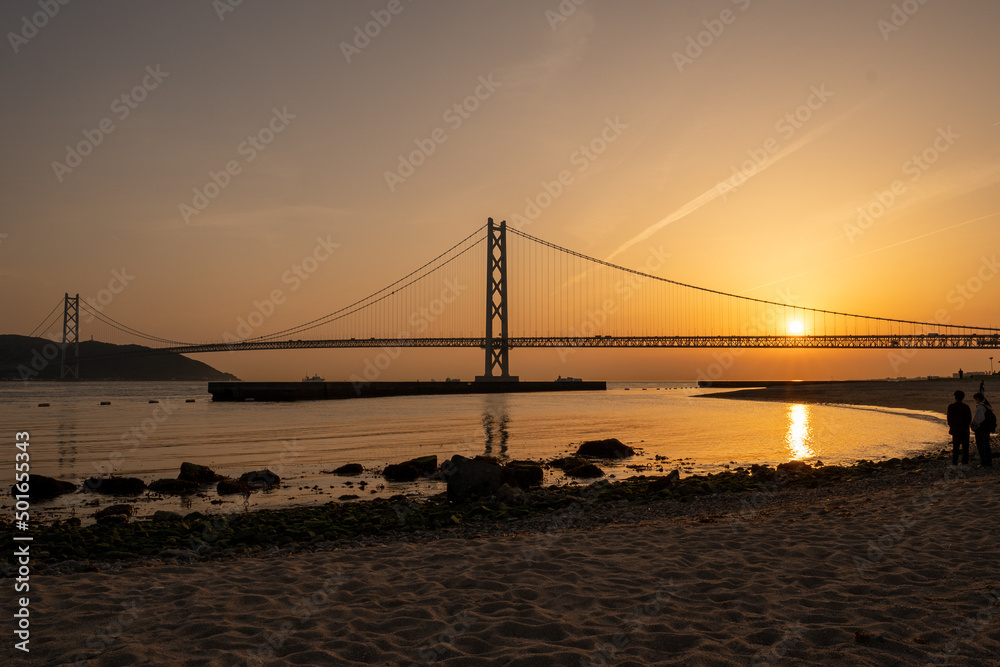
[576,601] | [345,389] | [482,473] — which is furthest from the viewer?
[345,389]

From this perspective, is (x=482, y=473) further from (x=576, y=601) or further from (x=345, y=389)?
(x=345, y=389)

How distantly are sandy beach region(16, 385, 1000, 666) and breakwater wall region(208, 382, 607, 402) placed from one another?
55.1 metres

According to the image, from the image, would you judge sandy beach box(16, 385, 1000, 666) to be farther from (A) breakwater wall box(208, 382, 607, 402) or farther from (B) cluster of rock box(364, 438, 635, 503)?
(A) breakwater wall box(208, 382, 607, 402)

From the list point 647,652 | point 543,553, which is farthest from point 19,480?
point 647,652

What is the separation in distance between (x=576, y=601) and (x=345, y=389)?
63.4m

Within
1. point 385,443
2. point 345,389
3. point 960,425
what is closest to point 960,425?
point 960,425

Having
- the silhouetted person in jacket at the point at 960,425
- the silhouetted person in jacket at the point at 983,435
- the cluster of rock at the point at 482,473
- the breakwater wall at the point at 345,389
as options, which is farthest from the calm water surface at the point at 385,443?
the breakwater wall at the point at 345,389

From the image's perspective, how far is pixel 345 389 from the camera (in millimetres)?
66000

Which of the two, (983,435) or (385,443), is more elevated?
(983,435)

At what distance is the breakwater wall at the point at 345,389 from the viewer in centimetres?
6016

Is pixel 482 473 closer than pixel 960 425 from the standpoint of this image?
Yes

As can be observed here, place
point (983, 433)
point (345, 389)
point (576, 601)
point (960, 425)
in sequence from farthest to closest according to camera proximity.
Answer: point (345, 389) → point (960, 425) → point (983, 433) → point (576, 601)

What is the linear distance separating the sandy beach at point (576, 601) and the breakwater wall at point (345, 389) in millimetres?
55067

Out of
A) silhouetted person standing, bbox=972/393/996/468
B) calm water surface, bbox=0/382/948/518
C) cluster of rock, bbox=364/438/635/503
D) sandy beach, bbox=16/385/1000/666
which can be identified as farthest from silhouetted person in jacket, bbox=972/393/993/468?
cluster of rock, bbox=364/438/635/503
